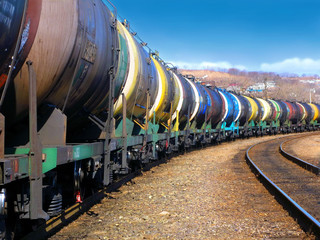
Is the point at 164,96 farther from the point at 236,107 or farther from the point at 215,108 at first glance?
the point at 236,107

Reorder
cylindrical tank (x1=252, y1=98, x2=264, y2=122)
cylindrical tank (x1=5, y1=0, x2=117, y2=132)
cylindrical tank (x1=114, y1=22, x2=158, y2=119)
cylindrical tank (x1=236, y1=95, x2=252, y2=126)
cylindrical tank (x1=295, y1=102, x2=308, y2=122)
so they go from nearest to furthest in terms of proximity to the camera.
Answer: cylindrical tank (x1=5, y1=0, x2=117, y2=132) → cylindrical tank (x1=114, y1=22, x2=158, y2=119) → cylindrical tank (x1=236, y1=95, x2=252, y2=126) → cylindrical tank (x1=252, y1=98, x2=264, y2=122) → cylindrical tank (x1=295, y1=102, x2=308, y2=122)

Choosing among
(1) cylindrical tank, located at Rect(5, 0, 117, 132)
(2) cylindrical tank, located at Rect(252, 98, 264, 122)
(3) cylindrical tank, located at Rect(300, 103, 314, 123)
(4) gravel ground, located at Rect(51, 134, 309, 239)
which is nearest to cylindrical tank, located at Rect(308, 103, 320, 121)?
(3) cylindrical tank, located at Rect(300, 103, 314, 123)

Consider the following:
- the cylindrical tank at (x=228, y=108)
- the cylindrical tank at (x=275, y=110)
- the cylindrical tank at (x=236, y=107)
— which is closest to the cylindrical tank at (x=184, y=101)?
the cylindrical tank at (x=228, y=108)

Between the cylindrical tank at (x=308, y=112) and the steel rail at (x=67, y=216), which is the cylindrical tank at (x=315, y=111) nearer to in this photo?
the cylindrical tank at (x=308, y=112)

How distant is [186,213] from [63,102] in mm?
3207

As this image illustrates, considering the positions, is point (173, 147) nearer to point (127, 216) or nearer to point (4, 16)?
point (127, 216)

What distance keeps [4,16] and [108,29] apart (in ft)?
12.0

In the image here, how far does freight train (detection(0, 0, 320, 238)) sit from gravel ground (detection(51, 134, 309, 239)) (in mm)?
606

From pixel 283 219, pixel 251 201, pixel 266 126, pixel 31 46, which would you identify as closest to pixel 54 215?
pixel 31 46

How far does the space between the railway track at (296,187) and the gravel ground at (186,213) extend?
0.61 feet

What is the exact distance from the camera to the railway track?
6671 mm

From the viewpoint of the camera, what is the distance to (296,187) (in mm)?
10641

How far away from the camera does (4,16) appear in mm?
3613

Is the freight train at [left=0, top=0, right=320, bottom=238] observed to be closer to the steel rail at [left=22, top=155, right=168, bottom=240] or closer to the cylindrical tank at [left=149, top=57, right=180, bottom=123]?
the steel rail at [left=22, top=155, right=168, bottom=240]
